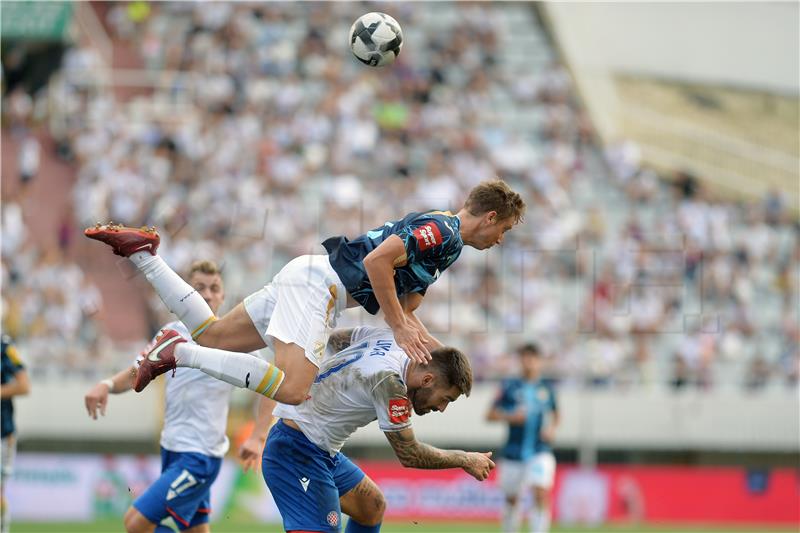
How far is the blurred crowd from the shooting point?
69.8 ft

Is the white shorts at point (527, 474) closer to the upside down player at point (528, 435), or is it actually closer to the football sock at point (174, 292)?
the upside down player at point (528, 435)

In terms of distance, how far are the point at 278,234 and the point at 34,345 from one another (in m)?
4.99

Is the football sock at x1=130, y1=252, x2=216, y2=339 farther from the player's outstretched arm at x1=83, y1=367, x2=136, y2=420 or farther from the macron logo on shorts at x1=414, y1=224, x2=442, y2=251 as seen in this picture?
the macron logo on shorts at x1=414, y1=224, x2=442, y2=251

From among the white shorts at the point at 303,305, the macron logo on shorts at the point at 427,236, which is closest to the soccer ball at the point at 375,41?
the white shorts at the point at 303,305

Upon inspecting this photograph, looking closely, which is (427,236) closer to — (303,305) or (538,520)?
(303,305)

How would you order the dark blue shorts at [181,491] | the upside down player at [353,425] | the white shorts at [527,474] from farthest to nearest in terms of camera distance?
the white shorts at [527,474]
the dark blue shorts at [181,491]
the upside down player at [353,425]

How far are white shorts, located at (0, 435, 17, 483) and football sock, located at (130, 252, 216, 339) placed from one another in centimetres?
325

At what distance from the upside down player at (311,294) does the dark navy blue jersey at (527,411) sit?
6.32 m

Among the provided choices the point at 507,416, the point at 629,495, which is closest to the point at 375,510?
the point at 507,416

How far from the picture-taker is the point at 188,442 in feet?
32.7

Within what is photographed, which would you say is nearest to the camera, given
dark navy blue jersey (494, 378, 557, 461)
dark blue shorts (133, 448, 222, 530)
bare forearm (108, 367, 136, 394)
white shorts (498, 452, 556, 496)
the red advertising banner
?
dark blue shorts (133, 448, 222, 530)

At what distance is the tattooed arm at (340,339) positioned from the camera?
8.66 meters

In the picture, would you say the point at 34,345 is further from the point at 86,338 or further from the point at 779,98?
the point at 779,98

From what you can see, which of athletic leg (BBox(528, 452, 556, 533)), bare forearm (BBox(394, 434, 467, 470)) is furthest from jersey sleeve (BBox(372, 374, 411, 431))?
athletic leg (BBox(528, 452, 556, 533))
